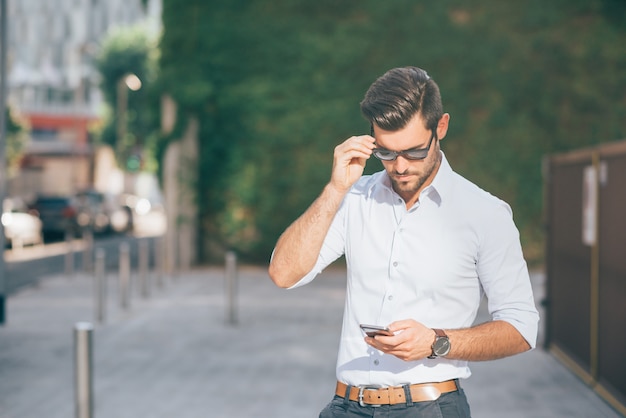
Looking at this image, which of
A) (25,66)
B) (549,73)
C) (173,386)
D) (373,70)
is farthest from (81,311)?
(25,66)

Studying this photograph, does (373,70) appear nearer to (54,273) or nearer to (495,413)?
(54,273)

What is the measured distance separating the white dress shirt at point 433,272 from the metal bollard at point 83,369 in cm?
297

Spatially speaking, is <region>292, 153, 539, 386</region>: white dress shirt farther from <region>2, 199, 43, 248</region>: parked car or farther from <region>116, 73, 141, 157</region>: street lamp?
<region>116, 73, 141, 157</region>: street lamp

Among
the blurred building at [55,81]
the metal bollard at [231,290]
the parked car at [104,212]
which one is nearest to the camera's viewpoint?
the metal bollard at [231,290]

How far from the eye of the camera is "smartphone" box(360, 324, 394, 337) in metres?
3.00

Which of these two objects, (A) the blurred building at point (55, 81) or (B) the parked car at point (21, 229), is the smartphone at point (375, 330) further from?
(A) the blurred building at point (55, 81)

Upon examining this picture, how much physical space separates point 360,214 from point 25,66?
101534mm

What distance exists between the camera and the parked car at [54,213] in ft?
112

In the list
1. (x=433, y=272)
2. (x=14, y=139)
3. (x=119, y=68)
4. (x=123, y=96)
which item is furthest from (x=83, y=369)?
(x=119, y=68)

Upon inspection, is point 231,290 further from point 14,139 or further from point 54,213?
point 14,139

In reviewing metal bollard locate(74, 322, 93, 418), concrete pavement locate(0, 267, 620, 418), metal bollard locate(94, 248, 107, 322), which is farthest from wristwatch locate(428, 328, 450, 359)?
metal bollard locate(94, 248, 107, 322)

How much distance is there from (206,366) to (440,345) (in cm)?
721

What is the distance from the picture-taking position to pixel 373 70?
22.1 metres

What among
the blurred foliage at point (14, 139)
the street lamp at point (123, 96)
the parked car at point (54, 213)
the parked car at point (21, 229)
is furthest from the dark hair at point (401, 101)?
the blurred foliage at point (14, 139)
